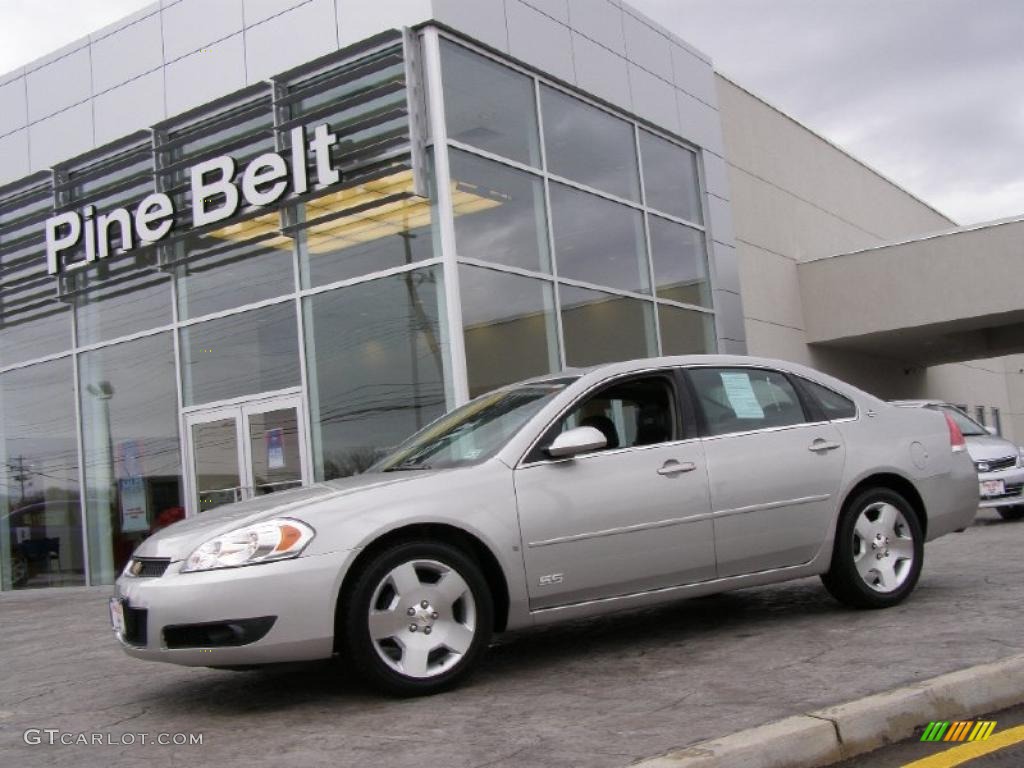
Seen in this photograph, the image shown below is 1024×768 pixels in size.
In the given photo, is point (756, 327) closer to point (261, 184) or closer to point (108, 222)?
point (261, 184)

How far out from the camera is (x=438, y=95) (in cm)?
1141

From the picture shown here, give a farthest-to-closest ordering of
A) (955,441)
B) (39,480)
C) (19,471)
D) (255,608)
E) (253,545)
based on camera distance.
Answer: (19,471) < (39,480) < (955,441) < (253,545) < (255,608)

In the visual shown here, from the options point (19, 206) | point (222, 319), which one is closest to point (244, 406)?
point (222, 319)

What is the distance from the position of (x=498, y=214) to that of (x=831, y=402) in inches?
265

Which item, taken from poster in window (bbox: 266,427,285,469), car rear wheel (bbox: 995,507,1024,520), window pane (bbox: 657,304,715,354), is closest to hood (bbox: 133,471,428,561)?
poster in window (bbox: 266,427,285,469)

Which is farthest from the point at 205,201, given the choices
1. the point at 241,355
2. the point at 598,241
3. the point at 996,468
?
the point at 996,468

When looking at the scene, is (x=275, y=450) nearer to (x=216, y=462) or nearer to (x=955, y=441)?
(x=216, y=462)

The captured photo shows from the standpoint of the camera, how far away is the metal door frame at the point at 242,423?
12.1 meters

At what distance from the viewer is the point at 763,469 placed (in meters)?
5.57

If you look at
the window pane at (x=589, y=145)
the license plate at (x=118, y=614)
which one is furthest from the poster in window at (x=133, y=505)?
the license plate at (x=118, y=614)

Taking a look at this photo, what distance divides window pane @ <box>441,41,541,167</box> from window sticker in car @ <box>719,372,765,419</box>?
6.58m

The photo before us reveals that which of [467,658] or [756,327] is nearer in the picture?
[467,658]

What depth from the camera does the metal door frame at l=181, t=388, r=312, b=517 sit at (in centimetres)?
1207

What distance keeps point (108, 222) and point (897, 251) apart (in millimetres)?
13351
